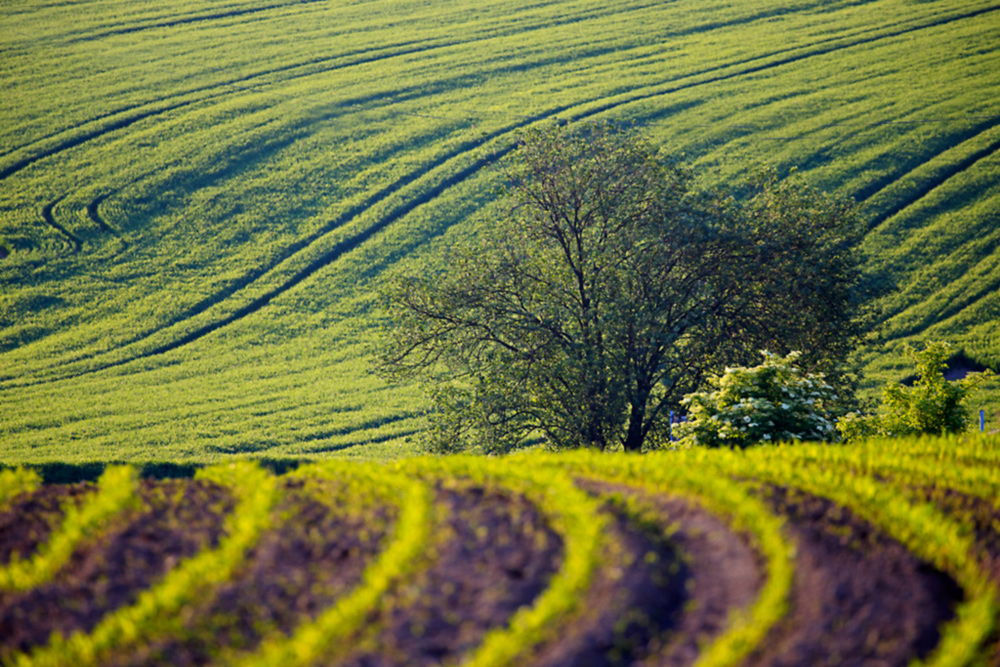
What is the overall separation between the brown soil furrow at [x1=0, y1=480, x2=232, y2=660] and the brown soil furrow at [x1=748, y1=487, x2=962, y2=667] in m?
5.30

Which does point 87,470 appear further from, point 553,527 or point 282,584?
point 553,527

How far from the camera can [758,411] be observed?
47.9ft

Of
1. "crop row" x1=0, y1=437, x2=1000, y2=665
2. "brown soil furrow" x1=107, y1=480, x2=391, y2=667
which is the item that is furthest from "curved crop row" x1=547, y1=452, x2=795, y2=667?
"brown soil furrow" x1=107, y1=480, x2=391, y2=667

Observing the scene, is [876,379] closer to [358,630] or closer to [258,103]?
[358,630]

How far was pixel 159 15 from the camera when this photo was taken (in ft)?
282

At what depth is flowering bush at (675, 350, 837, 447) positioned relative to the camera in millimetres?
14414

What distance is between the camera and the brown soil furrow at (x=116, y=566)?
5.98 m

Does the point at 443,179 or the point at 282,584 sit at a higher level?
the point at 443,179

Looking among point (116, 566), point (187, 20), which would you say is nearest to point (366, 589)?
point (116, 566)

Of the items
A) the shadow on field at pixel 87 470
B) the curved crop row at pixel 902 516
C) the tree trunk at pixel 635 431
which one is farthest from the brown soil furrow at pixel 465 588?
the tree trunk at pixel 635 431

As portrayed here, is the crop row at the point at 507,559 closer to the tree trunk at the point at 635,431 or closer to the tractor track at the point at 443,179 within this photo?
the tree trunk at the point at 635,431

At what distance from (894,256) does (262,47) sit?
63416 mm

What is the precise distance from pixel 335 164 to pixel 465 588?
54.2m

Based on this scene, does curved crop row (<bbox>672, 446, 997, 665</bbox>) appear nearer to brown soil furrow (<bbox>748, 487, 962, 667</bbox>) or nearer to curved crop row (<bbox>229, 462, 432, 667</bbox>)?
brown soil furrow (<bbox>748, 487, 962, 667</bbox>)
